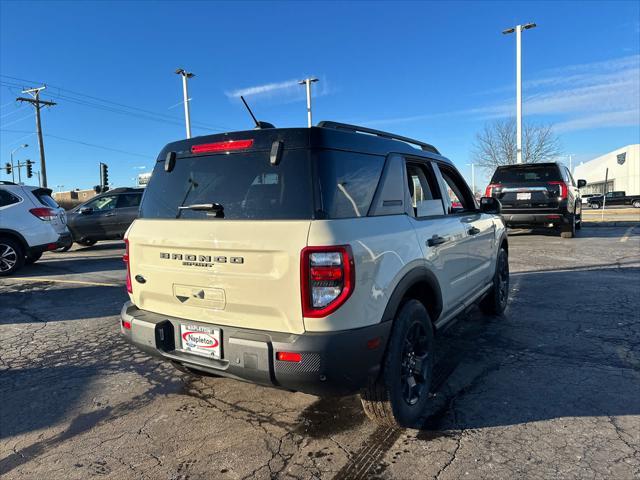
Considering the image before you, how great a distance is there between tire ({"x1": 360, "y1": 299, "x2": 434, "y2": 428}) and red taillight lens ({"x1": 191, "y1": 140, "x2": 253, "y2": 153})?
146cm

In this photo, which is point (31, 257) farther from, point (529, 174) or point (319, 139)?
point (529, 174)

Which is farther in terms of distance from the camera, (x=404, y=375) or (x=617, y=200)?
(x=617, y=200)

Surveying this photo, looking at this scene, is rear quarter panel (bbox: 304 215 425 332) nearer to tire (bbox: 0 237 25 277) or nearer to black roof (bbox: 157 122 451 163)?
black roof (bbox: 157 122 451 163)

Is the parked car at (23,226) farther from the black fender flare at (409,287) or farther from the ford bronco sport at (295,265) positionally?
the black fender flare at (409,287)

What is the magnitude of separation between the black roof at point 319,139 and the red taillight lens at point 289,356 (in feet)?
3.87

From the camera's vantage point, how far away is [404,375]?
2.95 meters

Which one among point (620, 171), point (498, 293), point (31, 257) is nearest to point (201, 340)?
point (498, 293)

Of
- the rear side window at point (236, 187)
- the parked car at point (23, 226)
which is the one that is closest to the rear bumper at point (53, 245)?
the parked car at point (23, 226)

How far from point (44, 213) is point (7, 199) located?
2.31 ft

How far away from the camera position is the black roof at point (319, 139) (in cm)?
263

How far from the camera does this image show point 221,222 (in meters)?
2.72

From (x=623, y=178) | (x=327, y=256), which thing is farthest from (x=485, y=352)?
(x=623, y=178)

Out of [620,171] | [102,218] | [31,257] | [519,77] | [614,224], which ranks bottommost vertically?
[614,224]

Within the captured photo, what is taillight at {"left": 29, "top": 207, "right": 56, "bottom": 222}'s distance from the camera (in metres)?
9.35
